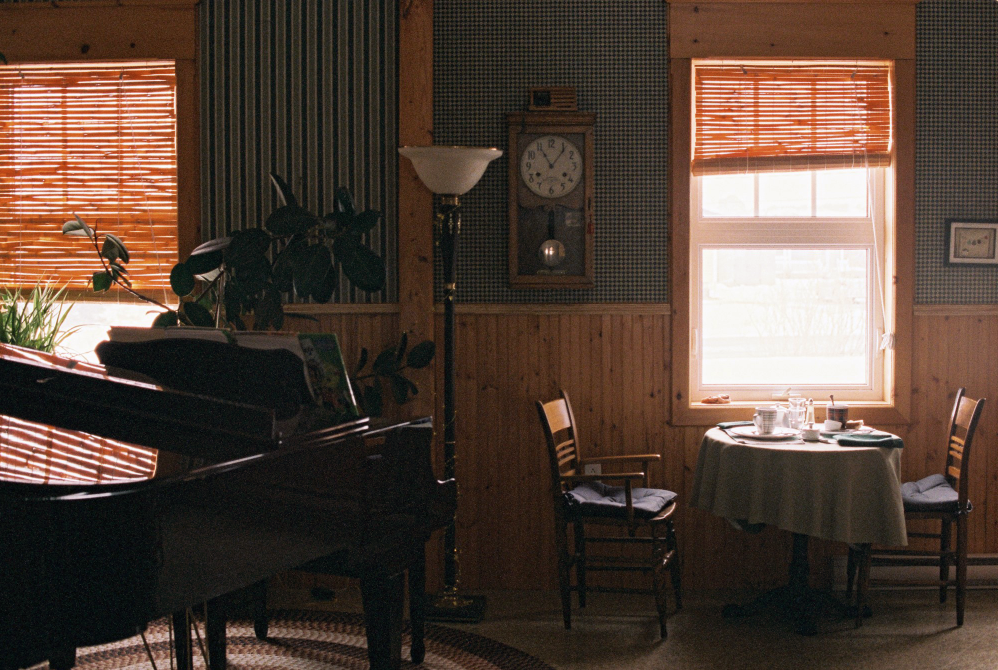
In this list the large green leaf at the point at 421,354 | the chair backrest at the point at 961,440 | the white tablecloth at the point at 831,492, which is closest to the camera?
the white tablecloth at the point at 831,492

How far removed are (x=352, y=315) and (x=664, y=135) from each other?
1.69 metres

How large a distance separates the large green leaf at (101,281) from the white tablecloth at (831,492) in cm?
280

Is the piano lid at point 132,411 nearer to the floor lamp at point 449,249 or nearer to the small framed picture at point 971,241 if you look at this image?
the floor lamp at point 449,249

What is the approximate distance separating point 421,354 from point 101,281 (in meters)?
1.41

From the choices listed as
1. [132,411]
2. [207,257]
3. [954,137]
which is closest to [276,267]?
[207,257]

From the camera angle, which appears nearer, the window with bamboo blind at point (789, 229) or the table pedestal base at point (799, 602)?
the table pedestal base at point (799, 602)

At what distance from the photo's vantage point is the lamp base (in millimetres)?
3891

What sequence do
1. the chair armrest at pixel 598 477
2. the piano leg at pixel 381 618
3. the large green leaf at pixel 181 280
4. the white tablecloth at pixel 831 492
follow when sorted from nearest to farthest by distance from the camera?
1. the piano leg at pixel 381 618
2. the white tablecloth at pixel 831 492
3. the chair armrest at pixel 598 477
4. the large green leaf at pixel 181 280

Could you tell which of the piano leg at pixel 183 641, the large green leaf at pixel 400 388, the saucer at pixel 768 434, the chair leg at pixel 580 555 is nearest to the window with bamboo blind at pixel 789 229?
the saucer at pixel 768 434

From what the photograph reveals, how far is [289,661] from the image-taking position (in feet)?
11.3

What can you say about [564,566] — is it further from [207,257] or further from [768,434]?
[207,257]

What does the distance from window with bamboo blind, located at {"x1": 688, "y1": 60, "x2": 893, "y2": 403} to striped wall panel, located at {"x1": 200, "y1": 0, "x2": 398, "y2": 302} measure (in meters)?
1.49

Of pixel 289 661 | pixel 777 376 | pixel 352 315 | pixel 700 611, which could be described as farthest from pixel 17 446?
pixel 777 376

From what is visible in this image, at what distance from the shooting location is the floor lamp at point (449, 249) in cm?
372
